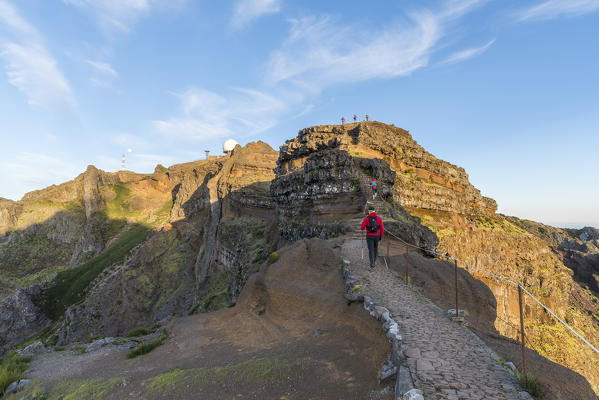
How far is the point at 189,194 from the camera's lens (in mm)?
77375

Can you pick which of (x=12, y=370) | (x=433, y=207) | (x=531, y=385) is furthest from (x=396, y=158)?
(x=12, y=370)

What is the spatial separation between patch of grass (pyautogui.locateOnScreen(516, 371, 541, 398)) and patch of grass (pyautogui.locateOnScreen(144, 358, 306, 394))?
4310 mm

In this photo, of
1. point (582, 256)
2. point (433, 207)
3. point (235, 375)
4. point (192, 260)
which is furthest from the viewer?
point (582, 256)

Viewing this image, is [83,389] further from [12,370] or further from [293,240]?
[293,240]

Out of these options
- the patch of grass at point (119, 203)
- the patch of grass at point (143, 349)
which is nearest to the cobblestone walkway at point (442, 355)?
the patch of grass at point (143, 349)

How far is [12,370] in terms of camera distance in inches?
422

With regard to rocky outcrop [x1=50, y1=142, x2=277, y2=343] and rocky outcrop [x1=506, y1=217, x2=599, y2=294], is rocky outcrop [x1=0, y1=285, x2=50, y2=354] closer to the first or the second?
rocky outcrop [x1=50, y1=142, x2=277, y2=343]

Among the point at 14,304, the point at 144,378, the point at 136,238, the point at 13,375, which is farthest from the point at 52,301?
the point at 144,378

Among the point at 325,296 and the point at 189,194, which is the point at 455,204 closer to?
the point at 325,296

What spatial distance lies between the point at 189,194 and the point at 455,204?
68.7 metres

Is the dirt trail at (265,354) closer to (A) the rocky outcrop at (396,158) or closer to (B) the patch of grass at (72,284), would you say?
(A) the rocky outcrop at (396,158)

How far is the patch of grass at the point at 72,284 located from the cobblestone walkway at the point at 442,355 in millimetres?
63347

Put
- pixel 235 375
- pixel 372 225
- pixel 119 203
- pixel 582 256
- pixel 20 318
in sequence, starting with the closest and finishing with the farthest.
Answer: pixel 235 375, pixel 372 225, pixel 20 318, pixel 582 256, pixel 119 203

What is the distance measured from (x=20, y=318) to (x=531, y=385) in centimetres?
6924
